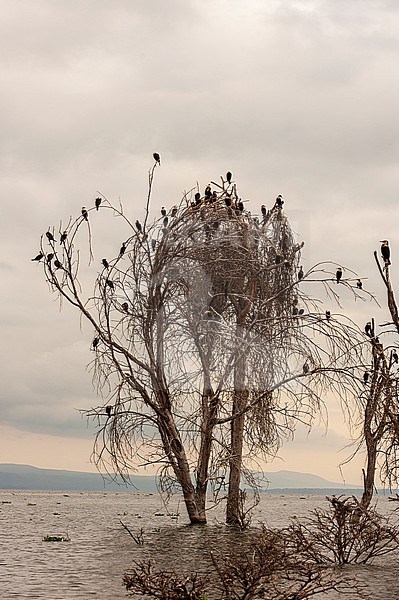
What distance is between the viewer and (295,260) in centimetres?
3228

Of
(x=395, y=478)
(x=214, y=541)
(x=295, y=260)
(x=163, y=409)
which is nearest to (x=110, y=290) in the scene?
(x=163, y=409)

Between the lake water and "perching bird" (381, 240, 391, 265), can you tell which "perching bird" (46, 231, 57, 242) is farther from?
"perching bird" (381, 240, 391, 265)

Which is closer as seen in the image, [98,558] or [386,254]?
[386,254]

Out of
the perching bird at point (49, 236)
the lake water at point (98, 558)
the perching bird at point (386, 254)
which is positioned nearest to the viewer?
the perching bird at point (386, 254)

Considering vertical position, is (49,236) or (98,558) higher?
(49,236)

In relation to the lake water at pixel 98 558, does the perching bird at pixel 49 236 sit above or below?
above

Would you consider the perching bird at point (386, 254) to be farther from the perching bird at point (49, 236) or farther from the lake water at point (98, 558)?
the perching bird at point (49, 236)

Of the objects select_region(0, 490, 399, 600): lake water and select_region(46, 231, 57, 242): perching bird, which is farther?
select_region(46, 231, 57, 242): perching bird

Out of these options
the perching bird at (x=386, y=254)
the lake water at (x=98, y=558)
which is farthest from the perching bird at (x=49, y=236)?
the perching bird at (x=386, y=254)

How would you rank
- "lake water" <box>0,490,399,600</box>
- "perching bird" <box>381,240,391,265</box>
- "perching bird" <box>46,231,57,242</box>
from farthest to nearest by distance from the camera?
1. "perching bird" <box>46,231,57,242</box>
2. "lake water" <box>0,490,399,600</box>
3. "perching bird" <box>381,240,391,265</box>

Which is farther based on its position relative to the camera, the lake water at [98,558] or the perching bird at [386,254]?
the lake water at [98,558]

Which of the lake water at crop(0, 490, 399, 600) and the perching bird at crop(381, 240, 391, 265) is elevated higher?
the perching bird at crop(381, 240, 391, 265)

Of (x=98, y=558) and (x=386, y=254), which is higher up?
(x=386, y=254)

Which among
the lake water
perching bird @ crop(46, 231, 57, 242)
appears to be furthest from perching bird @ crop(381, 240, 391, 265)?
perching bird @ crop(46, 231, 57, 242)
